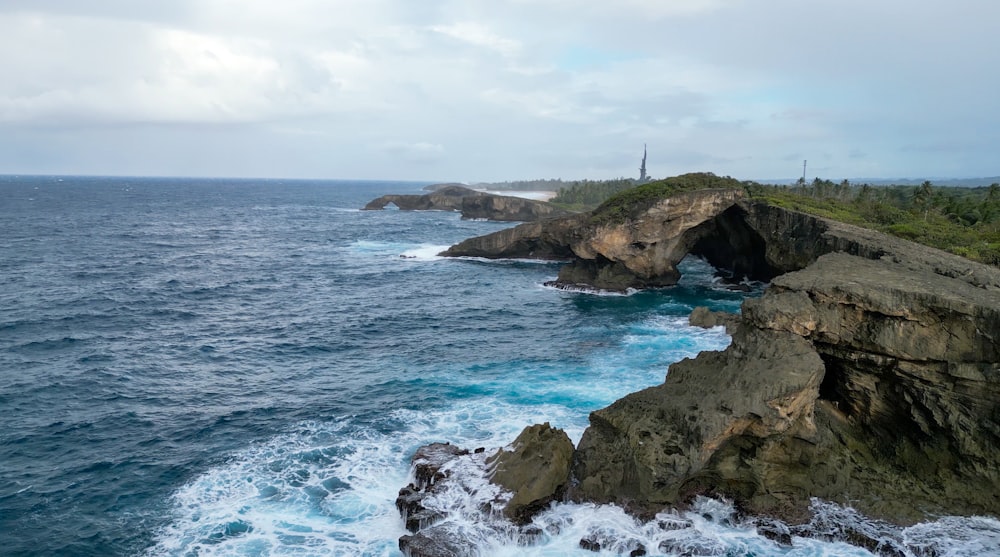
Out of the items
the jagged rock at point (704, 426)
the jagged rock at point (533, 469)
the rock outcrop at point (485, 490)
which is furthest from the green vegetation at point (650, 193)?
the rock outcrop at point (485, 490)

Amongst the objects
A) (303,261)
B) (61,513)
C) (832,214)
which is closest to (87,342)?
(61,513)

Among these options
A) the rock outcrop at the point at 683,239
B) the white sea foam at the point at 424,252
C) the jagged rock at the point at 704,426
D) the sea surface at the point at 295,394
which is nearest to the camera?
the sea surface at the point at 295,394

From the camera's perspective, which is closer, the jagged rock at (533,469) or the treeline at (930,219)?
the jagged rock at (533,469)

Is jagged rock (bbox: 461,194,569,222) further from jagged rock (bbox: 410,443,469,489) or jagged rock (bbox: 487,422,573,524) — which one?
jagged rock (bbox: 487,422,573,524)

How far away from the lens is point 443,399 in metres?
30.7

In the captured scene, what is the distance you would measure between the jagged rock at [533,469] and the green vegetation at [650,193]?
1400 inches

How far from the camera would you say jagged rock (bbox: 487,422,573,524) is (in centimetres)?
2053

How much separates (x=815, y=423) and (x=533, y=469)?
428 inches

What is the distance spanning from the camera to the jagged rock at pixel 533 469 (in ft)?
67.4

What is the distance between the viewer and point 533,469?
21438mm

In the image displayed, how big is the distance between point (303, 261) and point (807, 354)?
62042 millimetres

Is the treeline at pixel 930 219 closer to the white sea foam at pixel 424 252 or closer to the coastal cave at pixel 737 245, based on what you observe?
the coastal cave at pixel 737 245

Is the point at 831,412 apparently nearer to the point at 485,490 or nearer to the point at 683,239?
the point at 485,490

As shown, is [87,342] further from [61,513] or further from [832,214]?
[832,214]
